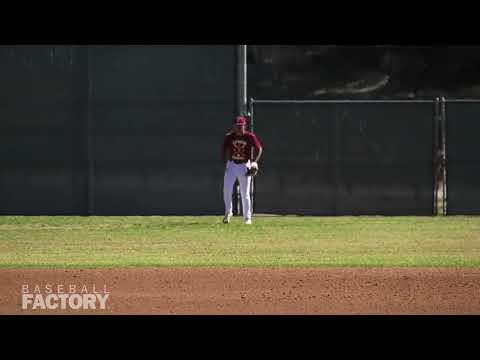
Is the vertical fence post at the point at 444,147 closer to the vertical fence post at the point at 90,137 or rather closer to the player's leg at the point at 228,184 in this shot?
Answer: the player's leg at the point at 228,184

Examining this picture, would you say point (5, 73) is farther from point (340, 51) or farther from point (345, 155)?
point (340, 51)

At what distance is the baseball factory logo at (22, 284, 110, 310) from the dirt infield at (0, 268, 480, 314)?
34 mm

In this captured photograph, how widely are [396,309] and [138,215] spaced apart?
1295 centimetres

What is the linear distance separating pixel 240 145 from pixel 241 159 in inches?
9.6

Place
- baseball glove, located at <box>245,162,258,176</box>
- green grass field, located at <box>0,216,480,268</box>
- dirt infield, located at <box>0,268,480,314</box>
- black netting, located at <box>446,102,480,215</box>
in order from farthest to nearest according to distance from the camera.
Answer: black netting, located at <box>446,102,480,215</box>
baseball glove, located at <box>245,162,258,176</box>
green grass field, located at <box>0,216,480,268</box>
dirt infield, located at <box>0,268,480,314</box>

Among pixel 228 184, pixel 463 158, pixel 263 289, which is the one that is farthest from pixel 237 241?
pixel 463 158

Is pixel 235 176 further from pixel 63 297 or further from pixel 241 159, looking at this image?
pixel 63 297

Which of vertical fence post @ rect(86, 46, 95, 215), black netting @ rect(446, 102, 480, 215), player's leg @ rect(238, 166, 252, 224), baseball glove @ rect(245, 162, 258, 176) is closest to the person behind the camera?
player's leg @ rect(238, 166, 252, 224)

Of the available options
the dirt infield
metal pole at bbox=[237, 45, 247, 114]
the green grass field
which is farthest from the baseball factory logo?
metal pole at bbox=[237, 45, 247, 114]

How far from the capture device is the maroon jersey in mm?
19781

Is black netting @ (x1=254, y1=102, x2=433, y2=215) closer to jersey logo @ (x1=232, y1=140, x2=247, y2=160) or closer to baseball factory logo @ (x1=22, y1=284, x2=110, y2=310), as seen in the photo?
jersey logo @ (x1=232, y1=140, x2=247, y2=160)

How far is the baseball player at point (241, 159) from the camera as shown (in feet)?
64.9

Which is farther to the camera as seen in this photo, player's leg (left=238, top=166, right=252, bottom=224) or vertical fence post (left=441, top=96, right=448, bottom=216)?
vertical fence post (left=441, top=96, right=448, bottom=216)

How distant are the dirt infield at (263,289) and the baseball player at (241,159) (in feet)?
22.1
